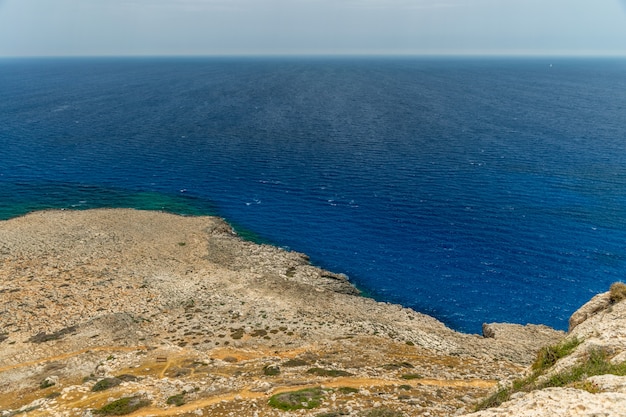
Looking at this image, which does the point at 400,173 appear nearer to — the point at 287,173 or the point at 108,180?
the point at 287,173

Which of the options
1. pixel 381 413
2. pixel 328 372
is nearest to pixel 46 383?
pixel 328 372

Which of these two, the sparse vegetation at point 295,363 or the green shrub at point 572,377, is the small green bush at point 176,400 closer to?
the sparse vegetation at point 295,363

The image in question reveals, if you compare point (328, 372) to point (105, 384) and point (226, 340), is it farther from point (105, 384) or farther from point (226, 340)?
point (105, 384)

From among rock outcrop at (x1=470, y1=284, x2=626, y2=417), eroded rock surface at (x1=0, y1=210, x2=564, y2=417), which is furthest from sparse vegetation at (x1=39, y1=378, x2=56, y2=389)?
rock outcrop at (x1=470, y1=284, x2=626, y2=417)

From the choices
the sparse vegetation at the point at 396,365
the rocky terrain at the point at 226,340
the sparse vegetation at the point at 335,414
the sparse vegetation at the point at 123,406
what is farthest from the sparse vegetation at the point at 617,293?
the sparse vegetation at the point at 123,406

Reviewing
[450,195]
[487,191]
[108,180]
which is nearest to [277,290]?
A: [450,195]

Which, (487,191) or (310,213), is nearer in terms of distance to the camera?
(310,213)
